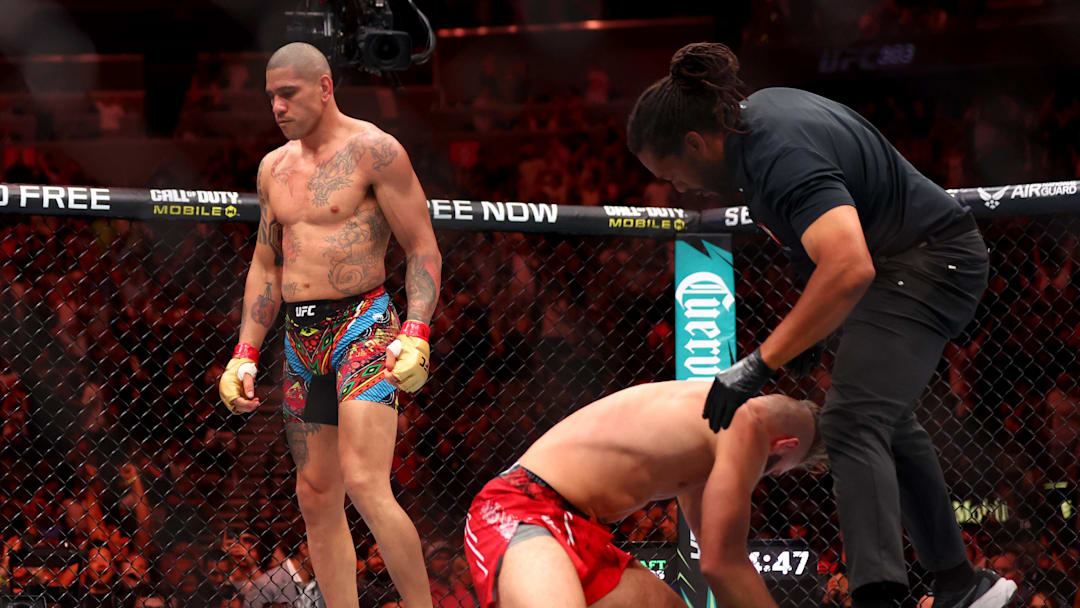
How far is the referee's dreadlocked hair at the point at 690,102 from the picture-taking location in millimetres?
1853

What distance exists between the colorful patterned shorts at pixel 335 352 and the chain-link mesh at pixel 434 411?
161 cm

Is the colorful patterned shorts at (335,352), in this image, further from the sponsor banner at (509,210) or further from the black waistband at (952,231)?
the black waistband at (952,231)

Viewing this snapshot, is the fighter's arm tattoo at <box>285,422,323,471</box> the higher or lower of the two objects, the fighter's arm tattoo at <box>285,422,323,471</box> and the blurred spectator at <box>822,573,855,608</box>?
the higher

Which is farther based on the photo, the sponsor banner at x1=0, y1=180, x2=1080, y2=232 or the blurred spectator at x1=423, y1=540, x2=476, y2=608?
the blurred spectator at x1=423, y1=540, x2=476, y2=608

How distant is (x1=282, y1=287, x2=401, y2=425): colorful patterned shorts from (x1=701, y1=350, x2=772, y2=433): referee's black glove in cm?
98

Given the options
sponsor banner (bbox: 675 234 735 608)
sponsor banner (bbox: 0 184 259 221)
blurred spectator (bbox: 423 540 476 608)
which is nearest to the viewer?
sponsor banner (bbox: 0 184 259 221)

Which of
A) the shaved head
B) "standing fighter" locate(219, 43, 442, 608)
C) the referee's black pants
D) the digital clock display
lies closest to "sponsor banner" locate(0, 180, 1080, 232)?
"standing fighter" locate(219, 43, 442, 608)

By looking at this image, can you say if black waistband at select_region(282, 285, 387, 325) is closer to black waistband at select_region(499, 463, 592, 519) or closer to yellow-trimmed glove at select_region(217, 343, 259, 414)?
yellow-trimmed glove at select_region(217, 343, 259, 414)

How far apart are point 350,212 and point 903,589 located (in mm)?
1488

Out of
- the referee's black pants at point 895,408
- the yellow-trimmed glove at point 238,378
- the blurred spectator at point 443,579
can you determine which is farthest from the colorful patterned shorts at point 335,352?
the blurred spectator at point 443,579

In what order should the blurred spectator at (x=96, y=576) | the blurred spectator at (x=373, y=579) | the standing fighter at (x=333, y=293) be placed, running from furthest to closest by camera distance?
the blurred spectator at (x=373, y=579)
the blurred spectator at (x=96, y=576)
the standing fighter at (x=333, y=293)

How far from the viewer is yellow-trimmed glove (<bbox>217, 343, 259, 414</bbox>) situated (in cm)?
259

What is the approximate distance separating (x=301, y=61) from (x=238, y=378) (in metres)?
0.77

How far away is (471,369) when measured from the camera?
18.2 ft
